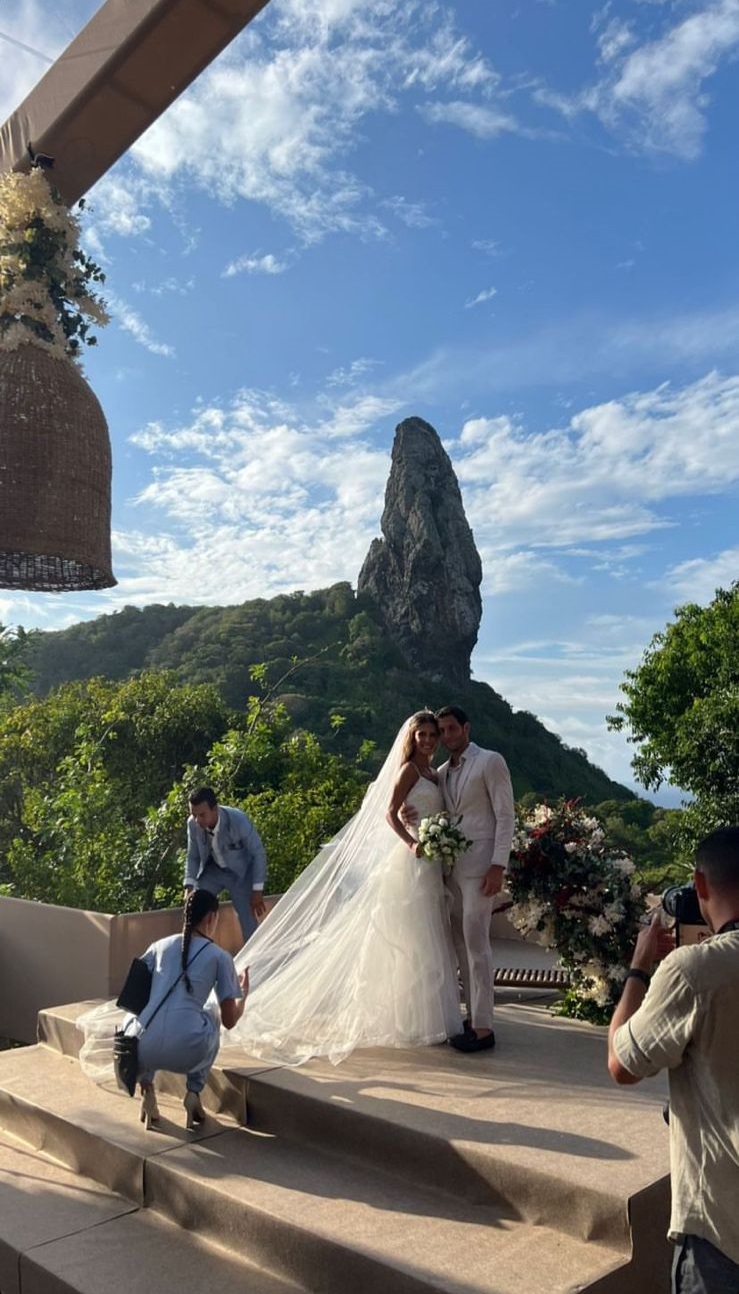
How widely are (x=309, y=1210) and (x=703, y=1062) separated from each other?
6.48 ft

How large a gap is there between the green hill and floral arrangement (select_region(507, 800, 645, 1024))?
61.4 ft

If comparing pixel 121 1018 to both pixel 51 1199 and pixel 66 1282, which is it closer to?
pixel 51 1199

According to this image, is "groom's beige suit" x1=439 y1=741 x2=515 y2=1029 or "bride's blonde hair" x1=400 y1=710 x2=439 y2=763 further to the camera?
"bride's blonde hair" x1=400 y1=710 x2=439 y2=763

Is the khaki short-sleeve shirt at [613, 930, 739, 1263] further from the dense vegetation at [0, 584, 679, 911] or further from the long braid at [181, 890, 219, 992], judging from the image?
the dense vegetation at [0, 584, 679, 911]

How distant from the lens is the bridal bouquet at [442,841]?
4777 millimetres

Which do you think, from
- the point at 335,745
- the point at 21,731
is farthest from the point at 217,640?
the point at 21,731

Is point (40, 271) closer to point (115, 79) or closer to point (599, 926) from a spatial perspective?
point (115, 79)

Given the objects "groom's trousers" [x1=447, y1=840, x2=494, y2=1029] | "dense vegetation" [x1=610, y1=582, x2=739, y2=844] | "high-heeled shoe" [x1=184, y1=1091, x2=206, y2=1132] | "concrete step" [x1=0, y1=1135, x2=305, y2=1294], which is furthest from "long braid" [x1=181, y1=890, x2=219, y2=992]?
"dense vegetation" [x1=610, y1=582, x2=739, y2=844]

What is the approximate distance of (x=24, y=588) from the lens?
116 inches

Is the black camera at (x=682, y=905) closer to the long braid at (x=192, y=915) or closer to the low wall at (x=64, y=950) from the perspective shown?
the long braid at (x=192, y=915)

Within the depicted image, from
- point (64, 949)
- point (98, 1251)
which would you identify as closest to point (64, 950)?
point (64, 949)

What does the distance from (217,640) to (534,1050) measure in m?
28.5

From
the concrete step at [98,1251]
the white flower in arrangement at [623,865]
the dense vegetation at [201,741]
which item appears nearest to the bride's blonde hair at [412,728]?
the white flower in arrangement at [623,865]

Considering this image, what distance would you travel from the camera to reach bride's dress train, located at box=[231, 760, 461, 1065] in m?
4.68
